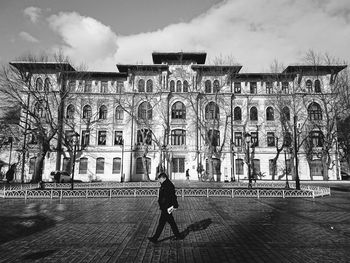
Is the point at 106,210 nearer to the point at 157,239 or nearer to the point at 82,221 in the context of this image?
the point at 82,221

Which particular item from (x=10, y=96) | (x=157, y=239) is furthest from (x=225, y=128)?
(x=157, y=239)

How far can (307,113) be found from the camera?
34625 mm

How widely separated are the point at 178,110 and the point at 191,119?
232cm

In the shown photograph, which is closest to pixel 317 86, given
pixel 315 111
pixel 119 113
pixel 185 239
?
pixel 315 111

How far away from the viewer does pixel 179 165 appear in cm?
3353

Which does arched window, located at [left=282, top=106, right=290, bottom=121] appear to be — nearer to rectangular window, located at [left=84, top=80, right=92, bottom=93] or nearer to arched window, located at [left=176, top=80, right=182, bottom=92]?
arched window, located at [left=176, top=80, right=182, bottom=92]

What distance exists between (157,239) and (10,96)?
2642 centimetres

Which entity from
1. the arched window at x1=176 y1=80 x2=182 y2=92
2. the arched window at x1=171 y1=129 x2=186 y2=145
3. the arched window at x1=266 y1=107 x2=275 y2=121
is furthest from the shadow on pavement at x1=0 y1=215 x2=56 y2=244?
the arched window at x1=266 y1=107 x2=275 y2=121

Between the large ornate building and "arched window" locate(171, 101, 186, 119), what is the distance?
5.7 inches

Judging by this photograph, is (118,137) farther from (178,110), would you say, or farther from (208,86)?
(208,86)

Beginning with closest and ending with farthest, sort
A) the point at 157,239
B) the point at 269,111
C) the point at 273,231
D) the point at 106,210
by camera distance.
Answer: the point at 157,239
the point at 273,231
the point at 106,210
the point at 269,111

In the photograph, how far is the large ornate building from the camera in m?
33.4

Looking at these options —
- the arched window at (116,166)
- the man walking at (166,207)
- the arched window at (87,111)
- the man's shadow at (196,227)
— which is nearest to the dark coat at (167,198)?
the man walking at (166,207)

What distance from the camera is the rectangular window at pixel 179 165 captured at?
110 feet
